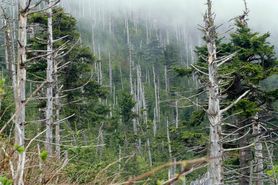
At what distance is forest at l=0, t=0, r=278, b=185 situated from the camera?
3027 mm

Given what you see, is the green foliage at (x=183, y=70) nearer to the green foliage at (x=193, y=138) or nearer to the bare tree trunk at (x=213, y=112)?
the green foliage at (x=193, y=138)

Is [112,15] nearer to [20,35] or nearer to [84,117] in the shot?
[84,117]

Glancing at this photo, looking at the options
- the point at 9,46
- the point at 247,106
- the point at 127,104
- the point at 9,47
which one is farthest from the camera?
the point at 127,104

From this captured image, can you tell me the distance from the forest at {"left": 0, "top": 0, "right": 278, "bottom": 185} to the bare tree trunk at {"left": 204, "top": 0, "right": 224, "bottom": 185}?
27 millimetres

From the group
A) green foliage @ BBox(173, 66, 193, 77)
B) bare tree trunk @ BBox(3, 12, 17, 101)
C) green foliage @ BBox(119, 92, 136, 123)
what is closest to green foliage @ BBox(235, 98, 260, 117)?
green foliage @ BBox(173, 66, 193, 77)

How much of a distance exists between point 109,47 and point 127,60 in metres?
10.3

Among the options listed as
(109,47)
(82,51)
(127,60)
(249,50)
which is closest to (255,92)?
(249,50)

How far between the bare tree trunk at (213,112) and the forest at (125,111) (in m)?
0.03

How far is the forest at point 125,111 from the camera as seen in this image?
9.93ft

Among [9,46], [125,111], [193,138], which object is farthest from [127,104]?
[193,138]

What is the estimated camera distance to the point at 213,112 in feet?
35.1

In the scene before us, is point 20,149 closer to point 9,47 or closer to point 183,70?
point 183,70

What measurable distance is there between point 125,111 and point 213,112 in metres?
26.1

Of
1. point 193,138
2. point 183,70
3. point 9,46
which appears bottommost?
point 193,138
